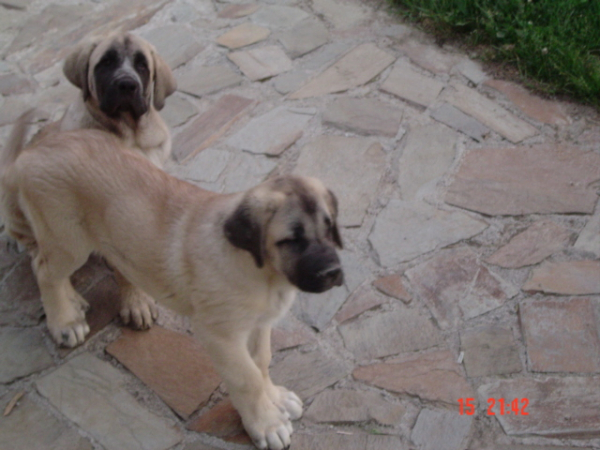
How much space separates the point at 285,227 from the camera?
2.95m

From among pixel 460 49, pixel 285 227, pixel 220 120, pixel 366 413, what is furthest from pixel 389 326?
pixel 460 49

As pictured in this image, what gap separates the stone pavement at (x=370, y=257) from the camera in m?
3.45

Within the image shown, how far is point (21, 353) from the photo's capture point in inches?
151

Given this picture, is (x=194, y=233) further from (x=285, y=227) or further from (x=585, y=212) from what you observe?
(x=585, y=212)

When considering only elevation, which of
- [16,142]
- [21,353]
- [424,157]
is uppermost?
[16,142]

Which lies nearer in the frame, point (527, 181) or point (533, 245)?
point (533, 245)

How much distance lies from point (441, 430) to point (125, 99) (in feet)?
8.40

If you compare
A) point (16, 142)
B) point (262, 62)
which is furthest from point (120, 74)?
point (262, 62)

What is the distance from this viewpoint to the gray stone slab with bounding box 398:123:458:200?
189 inches

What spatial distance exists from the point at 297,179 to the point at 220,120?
2.49m

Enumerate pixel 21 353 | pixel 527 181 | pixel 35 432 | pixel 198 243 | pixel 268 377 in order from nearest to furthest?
1. pixel 198 243
2. pixel 35 432
3. pixel 268 377
4. pixel 21 353
5. pixel 527 181

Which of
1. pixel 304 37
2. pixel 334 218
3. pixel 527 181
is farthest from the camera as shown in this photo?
pixel 304 37

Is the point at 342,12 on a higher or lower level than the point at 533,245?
higher

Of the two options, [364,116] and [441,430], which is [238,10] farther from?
[441,430]
